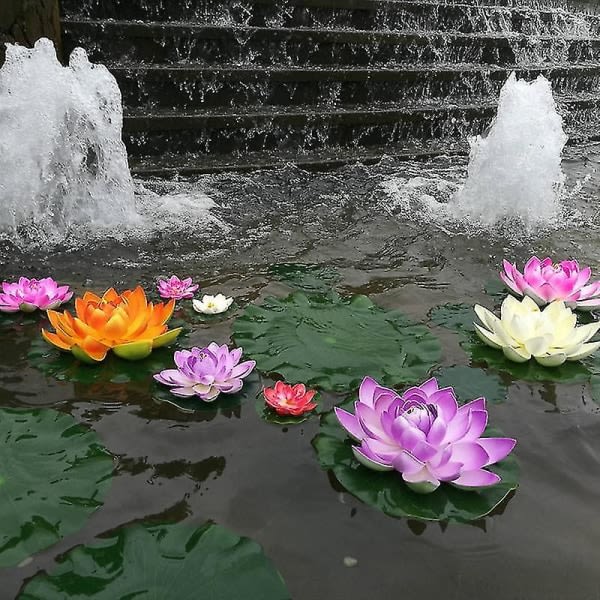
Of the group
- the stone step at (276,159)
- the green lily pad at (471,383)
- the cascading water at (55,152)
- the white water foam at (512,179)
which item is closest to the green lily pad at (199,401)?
the green lily pad at (471,383)

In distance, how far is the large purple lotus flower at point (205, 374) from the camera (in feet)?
5.64

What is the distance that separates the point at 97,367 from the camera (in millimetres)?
1882

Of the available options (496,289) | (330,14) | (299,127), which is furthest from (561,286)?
(330,14)

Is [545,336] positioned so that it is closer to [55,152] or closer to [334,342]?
[334,342]

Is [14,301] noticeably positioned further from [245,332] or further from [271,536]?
[271,536]

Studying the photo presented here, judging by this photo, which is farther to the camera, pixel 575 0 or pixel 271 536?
pixel 575 0

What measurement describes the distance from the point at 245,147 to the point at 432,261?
2154mm

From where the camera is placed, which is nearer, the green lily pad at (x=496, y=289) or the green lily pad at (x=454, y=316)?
the green lily pad at (x=454, y=316)

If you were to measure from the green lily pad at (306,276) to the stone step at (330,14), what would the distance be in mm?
3172

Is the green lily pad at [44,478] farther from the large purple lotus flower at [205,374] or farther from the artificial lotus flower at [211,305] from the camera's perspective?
the artificial lotus flower at [211,305]

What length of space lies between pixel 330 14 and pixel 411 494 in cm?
529

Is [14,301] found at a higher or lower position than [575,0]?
lower

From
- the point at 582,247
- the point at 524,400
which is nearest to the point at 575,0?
the point at 582,247

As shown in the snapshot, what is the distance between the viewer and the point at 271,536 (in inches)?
53.1
